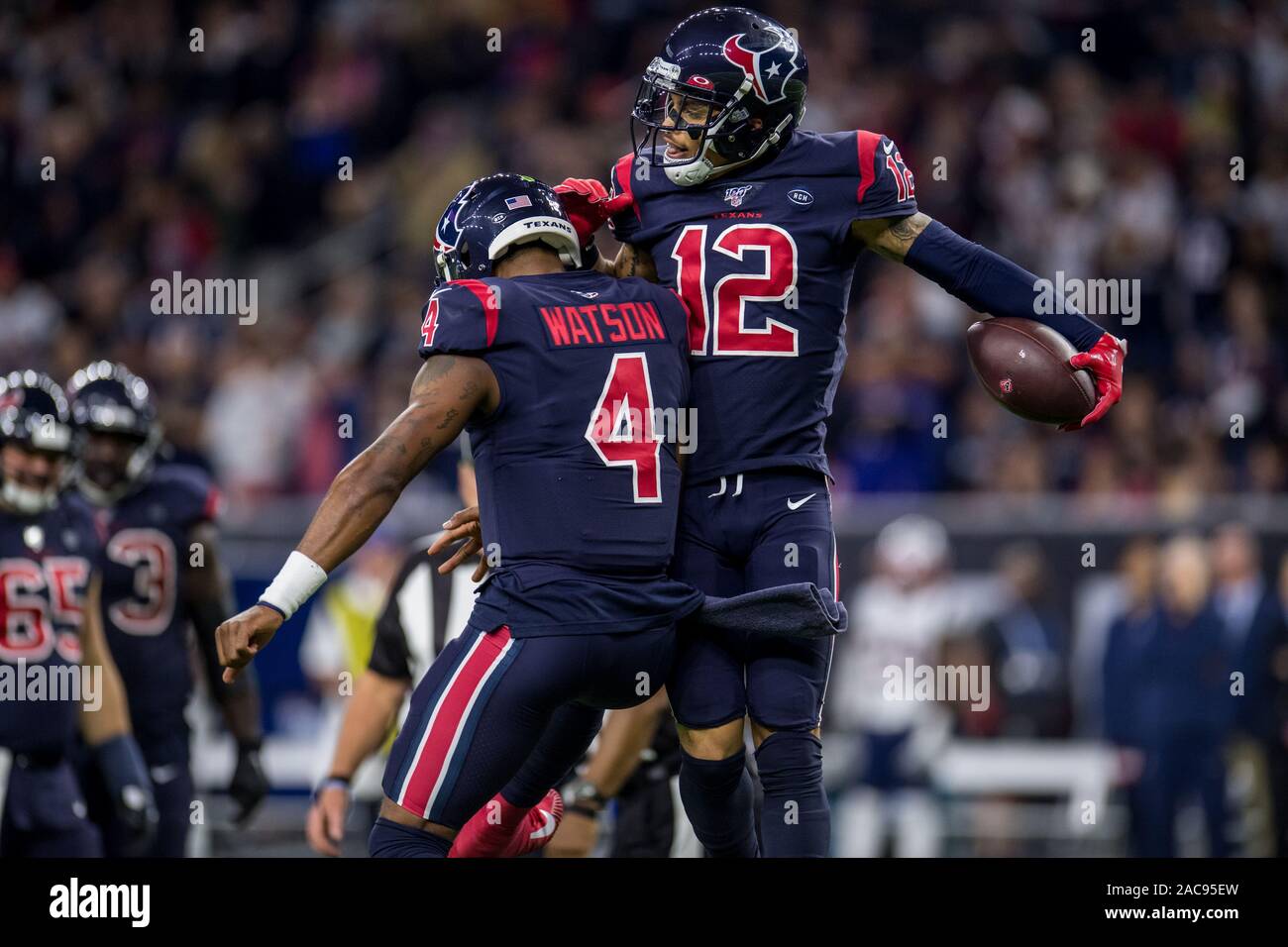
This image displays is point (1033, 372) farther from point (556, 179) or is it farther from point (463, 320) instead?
point (556, 179)

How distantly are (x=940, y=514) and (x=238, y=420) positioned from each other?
189 inches

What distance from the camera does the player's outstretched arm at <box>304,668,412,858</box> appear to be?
617cm

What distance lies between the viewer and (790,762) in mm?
4977

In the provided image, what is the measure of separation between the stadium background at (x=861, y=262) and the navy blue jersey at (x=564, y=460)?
627cm

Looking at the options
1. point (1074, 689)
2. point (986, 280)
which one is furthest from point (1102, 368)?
point (1074, 689)

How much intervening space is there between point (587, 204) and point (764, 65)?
2.17 ft

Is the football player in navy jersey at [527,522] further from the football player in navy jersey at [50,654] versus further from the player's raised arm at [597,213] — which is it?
the football player in navy jersey at [50,654]

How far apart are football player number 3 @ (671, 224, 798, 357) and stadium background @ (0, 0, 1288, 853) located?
234 inches

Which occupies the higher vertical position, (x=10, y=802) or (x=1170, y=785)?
(x=10, y=802)

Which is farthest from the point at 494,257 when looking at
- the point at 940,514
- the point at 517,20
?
the point at 517,20

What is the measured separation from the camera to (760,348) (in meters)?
5.26

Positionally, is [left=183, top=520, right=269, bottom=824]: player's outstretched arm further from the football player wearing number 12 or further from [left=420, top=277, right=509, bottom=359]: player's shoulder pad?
[left=420, top=277, right=509, bottom=359]: player's shoulder pad

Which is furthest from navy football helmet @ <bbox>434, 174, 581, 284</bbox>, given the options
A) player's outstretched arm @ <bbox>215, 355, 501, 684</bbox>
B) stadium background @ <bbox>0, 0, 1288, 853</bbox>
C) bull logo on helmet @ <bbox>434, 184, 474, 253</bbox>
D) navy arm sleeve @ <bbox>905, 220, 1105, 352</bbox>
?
stadium background @ <bbox>0, 0, 1288, 853</bbox>
